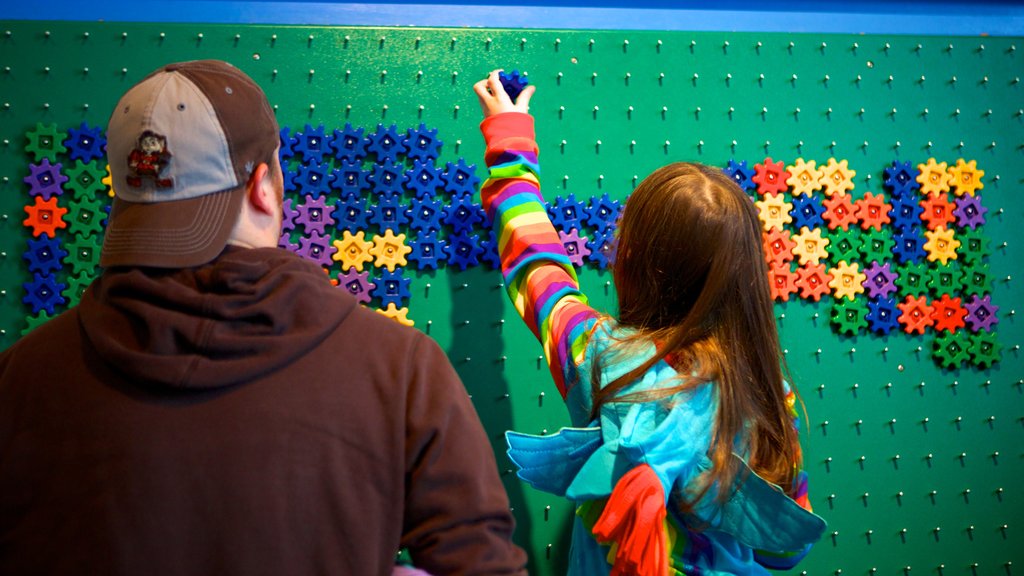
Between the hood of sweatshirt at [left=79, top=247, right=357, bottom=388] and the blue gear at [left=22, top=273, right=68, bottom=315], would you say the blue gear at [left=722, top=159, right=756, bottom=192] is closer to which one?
the hood of sweatshirt at [left=79, top=247, right=357, bottom=388]

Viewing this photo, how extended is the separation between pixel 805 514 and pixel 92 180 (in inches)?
46.7

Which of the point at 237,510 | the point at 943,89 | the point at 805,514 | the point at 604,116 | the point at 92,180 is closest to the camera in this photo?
the point at 237,510

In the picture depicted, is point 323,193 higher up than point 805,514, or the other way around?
point 323,193

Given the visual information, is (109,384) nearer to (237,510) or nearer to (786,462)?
(237,510)

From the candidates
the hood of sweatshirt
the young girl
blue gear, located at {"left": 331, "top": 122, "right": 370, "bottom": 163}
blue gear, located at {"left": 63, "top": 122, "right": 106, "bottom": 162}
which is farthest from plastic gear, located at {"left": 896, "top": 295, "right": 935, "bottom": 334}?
blue gear, located at {"left": 63, "top": 122, "right": 106, "bottom": 162}

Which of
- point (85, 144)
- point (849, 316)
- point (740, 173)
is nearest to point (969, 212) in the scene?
Answer: point (849, 316)

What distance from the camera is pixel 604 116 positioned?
1.66 metres

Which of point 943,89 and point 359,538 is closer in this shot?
point 359,538

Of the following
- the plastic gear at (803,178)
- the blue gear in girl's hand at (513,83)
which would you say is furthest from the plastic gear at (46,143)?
the plastic gear at (803,178)

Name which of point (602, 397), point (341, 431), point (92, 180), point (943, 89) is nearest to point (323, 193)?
point (92, 180)

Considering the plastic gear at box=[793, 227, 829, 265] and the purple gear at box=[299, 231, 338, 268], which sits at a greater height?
the plastic gear at box=[793, 227, 829, 265]

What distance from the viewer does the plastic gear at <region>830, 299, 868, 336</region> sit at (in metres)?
1.70

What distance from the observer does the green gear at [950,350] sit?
173 cm

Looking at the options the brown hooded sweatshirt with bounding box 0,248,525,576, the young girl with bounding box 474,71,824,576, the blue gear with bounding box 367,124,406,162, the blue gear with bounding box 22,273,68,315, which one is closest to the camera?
the brown hooded sweatshirt with bounding box 0,248,525,576
